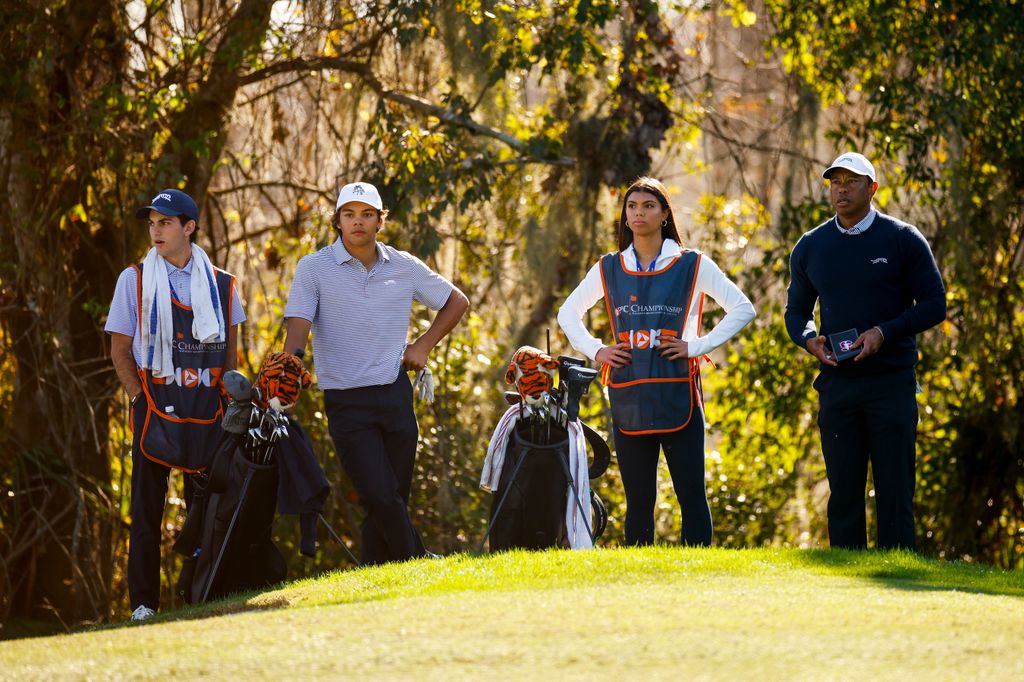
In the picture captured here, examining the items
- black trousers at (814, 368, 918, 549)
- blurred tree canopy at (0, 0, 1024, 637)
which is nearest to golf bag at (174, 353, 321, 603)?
black trousers at (814, 368, 918, 549)

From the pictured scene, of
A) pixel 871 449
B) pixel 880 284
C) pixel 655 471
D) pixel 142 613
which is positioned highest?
pixel 880 284

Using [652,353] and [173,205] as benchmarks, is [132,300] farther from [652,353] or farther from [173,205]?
[652,353]

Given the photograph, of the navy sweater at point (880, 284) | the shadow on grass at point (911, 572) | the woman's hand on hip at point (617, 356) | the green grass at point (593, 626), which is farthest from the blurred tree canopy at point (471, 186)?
the green grass at point (593, 626)

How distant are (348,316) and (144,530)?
1.34 m

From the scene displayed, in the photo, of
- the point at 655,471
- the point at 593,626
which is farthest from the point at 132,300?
the point at 593,626

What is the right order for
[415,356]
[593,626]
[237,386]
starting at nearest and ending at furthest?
[593,626] → [237,386] → [415,356]

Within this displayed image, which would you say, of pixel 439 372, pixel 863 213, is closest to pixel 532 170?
pixel 439 372

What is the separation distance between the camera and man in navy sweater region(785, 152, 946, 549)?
7215mm

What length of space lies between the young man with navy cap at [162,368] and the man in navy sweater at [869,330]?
2.79 metres

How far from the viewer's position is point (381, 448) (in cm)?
729

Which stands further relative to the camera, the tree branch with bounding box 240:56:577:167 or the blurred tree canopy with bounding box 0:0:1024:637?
the tree branch with bounding box 240:56:577:167

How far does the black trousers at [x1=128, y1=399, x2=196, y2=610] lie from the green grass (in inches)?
17.4

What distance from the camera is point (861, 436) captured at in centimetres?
736

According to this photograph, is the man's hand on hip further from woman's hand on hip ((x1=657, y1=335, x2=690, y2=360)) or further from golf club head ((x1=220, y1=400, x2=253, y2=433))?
woman's hand on hip ((x1=657, y1=335, x2=690, y2=360))
